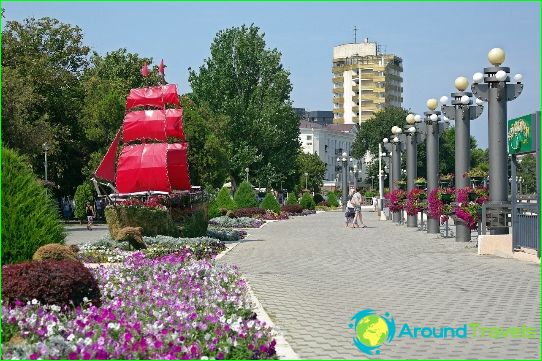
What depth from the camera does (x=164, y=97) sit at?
4100cm

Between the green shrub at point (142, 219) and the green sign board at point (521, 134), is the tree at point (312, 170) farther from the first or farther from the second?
the green sign board at point (521, 134)

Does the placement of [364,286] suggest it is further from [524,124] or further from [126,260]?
[524,124]

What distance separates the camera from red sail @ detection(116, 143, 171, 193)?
39.2 metres

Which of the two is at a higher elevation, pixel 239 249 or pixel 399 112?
pixel 399 112

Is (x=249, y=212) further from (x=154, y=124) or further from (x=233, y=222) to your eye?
(x=154, y=124)

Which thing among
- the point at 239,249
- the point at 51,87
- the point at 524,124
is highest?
the point at 51,87

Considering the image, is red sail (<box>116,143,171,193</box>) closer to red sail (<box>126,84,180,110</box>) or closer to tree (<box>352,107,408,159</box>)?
red sail (<box>126,84,180,110</box>)

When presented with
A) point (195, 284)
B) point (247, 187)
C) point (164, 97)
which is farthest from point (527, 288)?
point (247, 187)

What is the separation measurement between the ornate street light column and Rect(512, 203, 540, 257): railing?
12.6 meters

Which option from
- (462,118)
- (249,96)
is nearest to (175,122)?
(462,118)

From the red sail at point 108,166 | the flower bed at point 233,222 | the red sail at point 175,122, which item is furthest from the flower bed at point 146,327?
the flower bed at point 233,222

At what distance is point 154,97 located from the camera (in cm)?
4103

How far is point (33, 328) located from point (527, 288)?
338 inches

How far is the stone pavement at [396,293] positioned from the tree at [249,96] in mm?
49379
